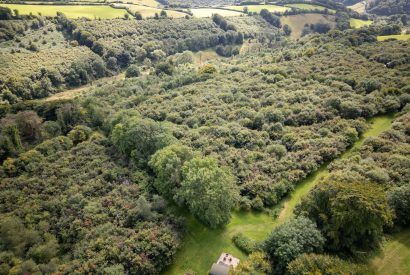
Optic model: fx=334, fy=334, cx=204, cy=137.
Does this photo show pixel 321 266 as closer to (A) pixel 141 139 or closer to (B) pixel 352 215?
(B) pixel 352 215

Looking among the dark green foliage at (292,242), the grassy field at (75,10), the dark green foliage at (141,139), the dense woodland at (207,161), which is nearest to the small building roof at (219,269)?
the dense woodland at (207,161)

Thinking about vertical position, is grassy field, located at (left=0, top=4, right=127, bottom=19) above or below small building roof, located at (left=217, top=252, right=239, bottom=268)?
above

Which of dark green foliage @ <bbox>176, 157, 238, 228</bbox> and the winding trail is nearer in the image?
the winding trail

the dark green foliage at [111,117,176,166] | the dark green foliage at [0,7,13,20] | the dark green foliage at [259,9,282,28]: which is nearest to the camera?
the dark green foliage at [111,117,176,166]

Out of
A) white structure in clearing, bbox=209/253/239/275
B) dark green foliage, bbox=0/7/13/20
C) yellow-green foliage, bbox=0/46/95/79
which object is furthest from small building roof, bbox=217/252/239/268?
dark green foliage, bbox=0/7/13/20

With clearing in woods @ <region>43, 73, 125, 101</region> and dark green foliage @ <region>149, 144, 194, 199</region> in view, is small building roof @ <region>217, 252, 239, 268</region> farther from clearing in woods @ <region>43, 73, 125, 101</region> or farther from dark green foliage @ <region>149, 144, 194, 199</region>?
clearing in woods @ <region>43, 73, 125, 101</region>

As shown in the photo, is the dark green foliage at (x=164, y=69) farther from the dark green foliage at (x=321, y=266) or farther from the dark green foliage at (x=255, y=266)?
the dark green foliage at (x=321, y=266)
